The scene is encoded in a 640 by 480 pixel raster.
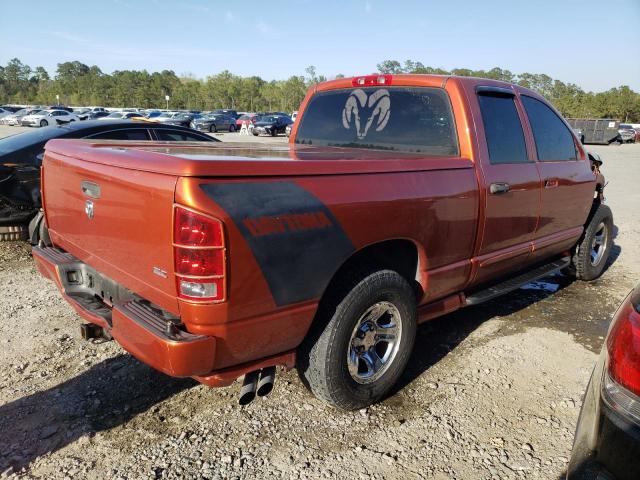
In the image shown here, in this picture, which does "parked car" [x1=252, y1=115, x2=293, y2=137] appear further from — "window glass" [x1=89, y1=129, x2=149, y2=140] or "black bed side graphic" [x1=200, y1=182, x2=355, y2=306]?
"black bed side graphic" [x1=200, y1=182, x2=355, y2=306]

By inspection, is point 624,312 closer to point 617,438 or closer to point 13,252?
point 617,438

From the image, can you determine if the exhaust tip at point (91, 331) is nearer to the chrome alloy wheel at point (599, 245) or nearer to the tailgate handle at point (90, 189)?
the tailgate handle at point (90, 189)

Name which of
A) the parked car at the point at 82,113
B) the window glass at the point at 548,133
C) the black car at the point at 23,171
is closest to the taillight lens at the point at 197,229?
the window glass at the point at 548,133

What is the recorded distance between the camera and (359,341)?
2.98 metres

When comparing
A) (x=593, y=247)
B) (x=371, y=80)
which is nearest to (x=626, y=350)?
(x=371, y=80)

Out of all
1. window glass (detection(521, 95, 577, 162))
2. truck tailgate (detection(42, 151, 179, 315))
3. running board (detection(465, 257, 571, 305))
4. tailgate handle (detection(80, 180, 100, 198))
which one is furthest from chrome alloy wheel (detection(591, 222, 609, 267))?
tailgate handle (detection(80, 180, 100, 198))

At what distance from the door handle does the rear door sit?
2.30 feet

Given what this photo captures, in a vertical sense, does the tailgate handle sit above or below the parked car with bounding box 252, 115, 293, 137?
above

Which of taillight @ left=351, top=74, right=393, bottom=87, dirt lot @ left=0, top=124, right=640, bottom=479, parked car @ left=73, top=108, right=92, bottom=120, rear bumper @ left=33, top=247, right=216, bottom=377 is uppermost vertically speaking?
taillight @ left=351, top=74, right=393, bottom=87

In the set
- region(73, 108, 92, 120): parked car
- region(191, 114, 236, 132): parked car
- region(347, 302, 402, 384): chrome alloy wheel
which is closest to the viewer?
region(347, 302, 402, 384): chrome alloy wheel

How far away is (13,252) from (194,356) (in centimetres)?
502

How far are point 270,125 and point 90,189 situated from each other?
31832 millimetres

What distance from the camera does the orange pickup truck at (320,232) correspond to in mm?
2156

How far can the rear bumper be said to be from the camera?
2160 millimetres
